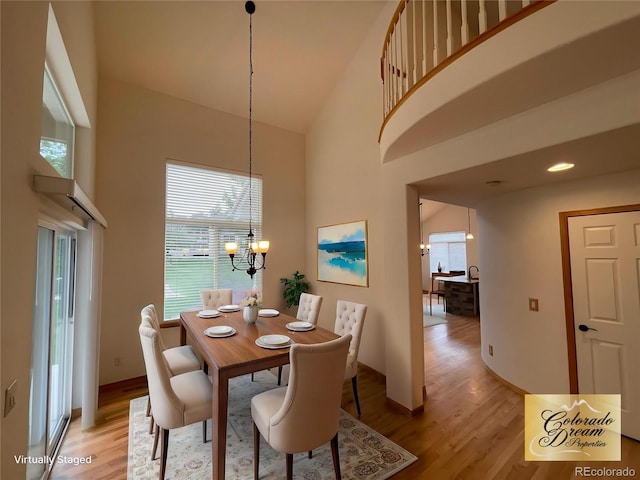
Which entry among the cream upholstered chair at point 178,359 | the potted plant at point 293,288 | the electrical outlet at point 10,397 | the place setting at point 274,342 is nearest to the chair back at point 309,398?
Answer: the place setting at point 274,342

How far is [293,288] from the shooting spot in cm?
477

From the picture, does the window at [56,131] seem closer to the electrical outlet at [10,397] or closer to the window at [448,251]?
the electrical outlet at [10,397]

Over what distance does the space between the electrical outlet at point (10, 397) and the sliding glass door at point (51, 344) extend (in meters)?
0.62

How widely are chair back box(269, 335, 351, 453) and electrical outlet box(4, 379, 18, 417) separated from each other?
47.9 inches

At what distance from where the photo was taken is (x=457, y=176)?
2.50m

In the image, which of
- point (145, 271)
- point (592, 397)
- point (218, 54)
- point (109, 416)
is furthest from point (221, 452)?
point (218, 54)

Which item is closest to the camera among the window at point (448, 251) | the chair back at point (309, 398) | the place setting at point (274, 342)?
the chair back at point (309, 398)

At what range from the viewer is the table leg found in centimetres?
173

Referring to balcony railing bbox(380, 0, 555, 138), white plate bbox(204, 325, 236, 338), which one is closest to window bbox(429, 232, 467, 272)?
balcony railing bbox(380, 0, 555, 138)

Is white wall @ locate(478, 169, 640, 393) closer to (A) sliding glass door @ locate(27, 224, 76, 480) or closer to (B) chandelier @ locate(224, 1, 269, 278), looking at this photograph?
(B) chandelier @ locate(224, 1, 269, 278)

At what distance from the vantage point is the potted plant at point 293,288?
4.75m

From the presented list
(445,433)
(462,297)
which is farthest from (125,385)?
(462,297)

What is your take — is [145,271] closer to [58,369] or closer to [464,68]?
[58,369]

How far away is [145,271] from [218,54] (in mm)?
3095
